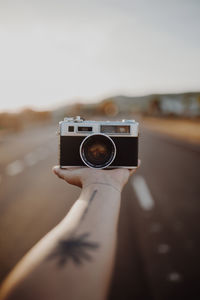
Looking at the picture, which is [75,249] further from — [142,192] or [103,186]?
[142,192]

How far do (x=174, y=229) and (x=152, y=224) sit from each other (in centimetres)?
51

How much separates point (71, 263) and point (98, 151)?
1.27 meters

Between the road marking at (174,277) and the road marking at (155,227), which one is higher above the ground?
the road marking at (155,227)

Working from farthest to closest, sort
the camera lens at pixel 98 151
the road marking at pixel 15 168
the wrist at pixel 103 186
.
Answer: the road marking at pixel 15 168, the camera lens at pixel 98 151, the wrist at pixel 103 186

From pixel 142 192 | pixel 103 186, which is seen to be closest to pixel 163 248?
pixel 142 192

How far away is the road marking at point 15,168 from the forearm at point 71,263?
11.1 metres

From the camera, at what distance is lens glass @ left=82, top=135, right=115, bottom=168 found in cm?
193

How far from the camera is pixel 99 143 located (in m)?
1.97

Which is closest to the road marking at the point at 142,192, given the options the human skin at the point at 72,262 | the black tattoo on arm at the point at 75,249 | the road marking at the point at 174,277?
the road marking at the point at 174,277

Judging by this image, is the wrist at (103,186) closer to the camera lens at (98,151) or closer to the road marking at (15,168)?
the camera lens at (98,151)

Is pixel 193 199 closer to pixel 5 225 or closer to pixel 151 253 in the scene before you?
pixel 151 253

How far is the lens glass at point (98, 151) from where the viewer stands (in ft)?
6.34

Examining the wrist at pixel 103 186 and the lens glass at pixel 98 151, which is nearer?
the wrist at pixel 103 186

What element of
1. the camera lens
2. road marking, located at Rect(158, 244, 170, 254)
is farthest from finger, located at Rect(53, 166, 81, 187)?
road marking, located at Rect(158, 244, 170, 254)
